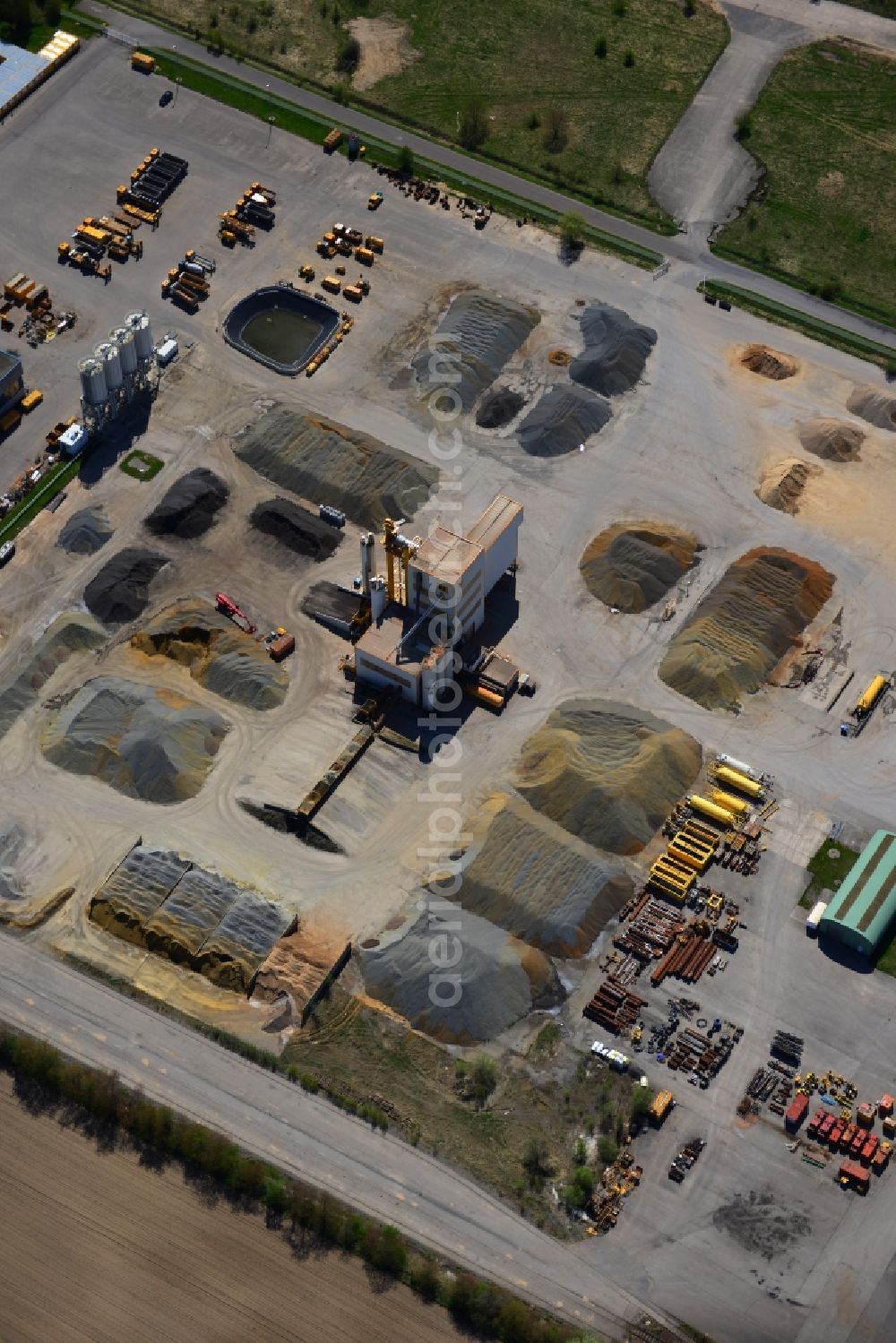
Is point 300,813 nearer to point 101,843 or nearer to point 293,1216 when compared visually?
point 101,843

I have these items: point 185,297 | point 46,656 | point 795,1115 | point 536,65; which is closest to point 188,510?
point 46,656

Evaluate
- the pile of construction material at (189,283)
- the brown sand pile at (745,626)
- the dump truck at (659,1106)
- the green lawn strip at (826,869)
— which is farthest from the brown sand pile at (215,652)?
the dump truck at (659,1106)

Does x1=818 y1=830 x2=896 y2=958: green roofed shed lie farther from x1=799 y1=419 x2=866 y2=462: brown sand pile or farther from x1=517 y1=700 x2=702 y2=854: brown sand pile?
x1=799 y1=419 x2=866 y2=462: brown sand pile

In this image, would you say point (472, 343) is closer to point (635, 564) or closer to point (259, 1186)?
point (635, 564)

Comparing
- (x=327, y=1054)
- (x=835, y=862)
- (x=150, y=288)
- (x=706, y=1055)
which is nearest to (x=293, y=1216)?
(x=327, y=1054)

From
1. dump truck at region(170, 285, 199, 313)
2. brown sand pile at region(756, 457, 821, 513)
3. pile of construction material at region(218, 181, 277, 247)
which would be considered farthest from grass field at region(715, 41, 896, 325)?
dump truck at region(170, 285, 199, 313)

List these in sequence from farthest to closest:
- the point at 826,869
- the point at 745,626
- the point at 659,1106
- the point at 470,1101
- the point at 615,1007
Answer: the point at 745,626, the point at 826,869, the point at 615,1007, the point at 470,1101, the point at 659,1106
